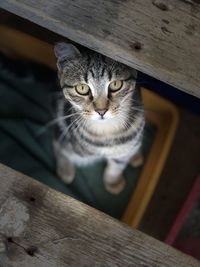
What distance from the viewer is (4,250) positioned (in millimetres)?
825

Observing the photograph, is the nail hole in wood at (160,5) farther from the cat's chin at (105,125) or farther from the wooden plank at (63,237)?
the wooden plank at (63,237)

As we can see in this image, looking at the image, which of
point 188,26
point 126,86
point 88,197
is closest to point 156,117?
point 88,197

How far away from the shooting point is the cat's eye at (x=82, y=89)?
0.95m

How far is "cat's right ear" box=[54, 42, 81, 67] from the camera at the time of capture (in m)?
0.90

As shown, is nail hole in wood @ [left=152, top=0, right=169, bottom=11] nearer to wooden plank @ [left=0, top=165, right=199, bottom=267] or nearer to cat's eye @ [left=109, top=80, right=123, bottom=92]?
cat's eye @ [left=109, top=80, right=123, bottom=92]

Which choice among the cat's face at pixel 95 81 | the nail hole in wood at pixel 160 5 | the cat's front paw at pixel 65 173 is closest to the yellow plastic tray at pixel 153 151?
the cat's front paw at pixel 65 173

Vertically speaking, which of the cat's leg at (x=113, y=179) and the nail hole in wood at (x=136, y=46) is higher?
the nail hole in wood at (x=136, y=46)

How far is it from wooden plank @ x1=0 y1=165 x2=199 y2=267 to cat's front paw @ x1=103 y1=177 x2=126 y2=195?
0.49 m

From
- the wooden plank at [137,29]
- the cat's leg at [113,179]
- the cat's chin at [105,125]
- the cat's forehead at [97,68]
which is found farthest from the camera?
the cat's leg at [113,179]

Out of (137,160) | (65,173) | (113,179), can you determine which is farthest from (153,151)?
(65,173)

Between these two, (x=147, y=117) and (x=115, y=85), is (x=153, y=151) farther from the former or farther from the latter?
(x=115, y=85)

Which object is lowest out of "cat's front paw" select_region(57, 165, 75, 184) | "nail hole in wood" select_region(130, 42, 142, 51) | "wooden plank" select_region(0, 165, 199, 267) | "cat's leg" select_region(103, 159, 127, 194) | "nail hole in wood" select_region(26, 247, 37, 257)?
"cat's front paw" select_region(57, 165, 75, 184)

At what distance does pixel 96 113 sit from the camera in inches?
37.8

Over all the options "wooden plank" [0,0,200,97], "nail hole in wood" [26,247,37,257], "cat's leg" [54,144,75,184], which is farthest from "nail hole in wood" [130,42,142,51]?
"cat's leg" [54,144,75,184]
